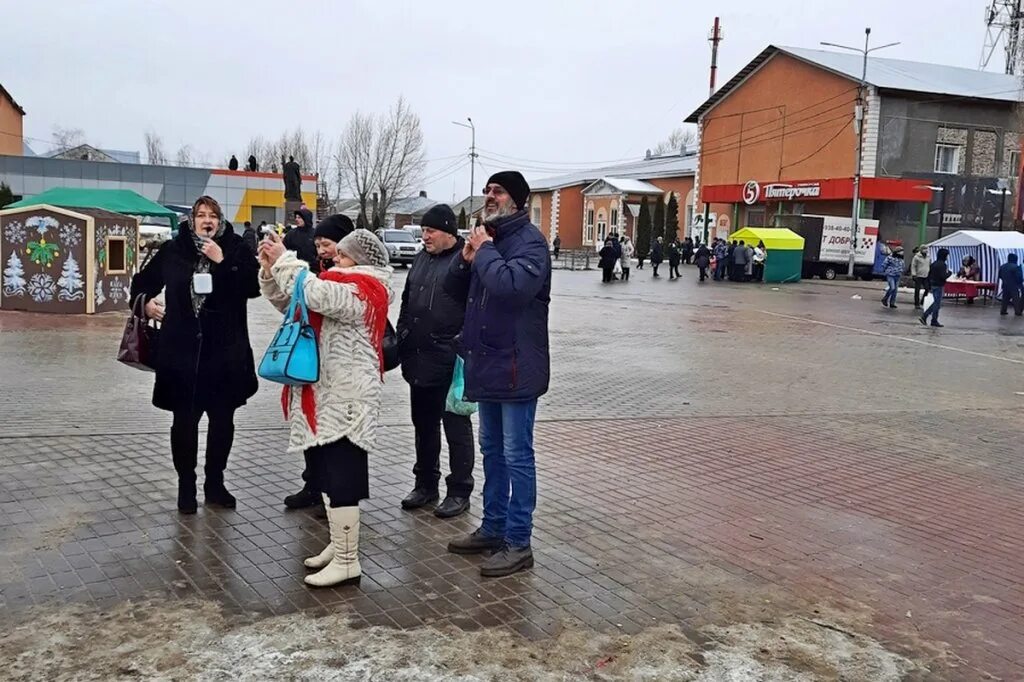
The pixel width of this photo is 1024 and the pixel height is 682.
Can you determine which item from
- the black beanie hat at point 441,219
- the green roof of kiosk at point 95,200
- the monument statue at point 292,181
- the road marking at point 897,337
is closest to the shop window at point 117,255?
the green roof of kiosk at point 95,200

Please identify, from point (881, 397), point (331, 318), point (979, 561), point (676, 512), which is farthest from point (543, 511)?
point (881, 397)

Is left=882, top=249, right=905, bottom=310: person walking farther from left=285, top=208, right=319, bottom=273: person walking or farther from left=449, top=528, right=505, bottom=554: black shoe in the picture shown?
left=449, top=528, right=505, bottom=554: black shoe

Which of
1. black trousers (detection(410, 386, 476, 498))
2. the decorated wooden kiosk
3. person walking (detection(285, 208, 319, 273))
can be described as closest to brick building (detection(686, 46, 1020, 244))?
the decorated wooden kiosk

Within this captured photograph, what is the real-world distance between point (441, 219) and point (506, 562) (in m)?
1.87

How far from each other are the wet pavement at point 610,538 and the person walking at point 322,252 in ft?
0.41

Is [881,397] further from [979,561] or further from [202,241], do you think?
[202,241]

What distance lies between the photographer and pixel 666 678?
3471mm

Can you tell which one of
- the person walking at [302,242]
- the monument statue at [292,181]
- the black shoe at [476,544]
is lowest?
the black shoe at [476,544]

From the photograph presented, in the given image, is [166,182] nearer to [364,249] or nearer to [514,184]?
[364,249]

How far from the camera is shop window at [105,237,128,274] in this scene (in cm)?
1566

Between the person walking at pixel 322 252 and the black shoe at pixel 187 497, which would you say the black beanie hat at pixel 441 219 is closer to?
the person walking at pixel 322 252

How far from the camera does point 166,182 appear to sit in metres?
43.6

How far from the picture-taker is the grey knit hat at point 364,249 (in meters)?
4.38

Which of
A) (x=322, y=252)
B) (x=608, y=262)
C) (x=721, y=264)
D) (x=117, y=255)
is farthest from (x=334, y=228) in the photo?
(x=721, y=264)
